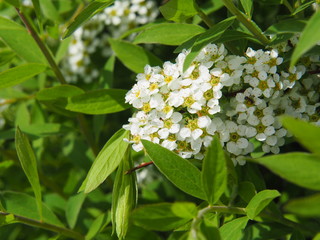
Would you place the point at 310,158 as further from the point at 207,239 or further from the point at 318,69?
the point at 318,69

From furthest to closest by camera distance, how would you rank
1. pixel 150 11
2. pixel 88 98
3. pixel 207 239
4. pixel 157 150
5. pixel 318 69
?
pixel 150 11 → pixel 88 98 → pixel 318 69 → pixel 157 150 → pixel 207 239

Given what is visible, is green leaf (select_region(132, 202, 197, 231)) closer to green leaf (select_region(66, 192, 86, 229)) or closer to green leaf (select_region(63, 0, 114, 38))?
green leaf (select_region(63, 0, 114, 38))

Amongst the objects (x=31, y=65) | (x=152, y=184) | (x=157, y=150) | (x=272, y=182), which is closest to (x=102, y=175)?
(x=157, y=150)

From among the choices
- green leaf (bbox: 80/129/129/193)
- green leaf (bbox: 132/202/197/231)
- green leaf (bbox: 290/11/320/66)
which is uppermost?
green leaf (bbox: 290/11/320/66)

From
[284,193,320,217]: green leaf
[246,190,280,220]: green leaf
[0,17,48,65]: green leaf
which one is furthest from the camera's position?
[0,17,48,65]: green leaf

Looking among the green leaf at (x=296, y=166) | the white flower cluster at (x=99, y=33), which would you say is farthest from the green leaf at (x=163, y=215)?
the white flower cluster at (x=99, y=33)

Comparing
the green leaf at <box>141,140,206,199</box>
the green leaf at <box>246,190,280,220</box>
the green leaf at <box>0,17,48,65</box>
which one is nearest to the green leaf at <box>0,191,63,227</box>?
the green leaf at <box>0,17,48,65</box>

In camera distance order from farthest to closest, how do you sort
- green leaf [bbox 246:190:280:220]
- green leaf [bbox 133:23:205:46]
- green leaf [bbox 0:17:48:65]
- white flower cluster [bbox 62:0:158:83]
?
white flower cluster [bbox 62:0:158:83] → green leaf [bbox 0:17:48:65] → green leaf [bbox 133:23:205:46] → green leaf [bbox 246:190:280:220]
